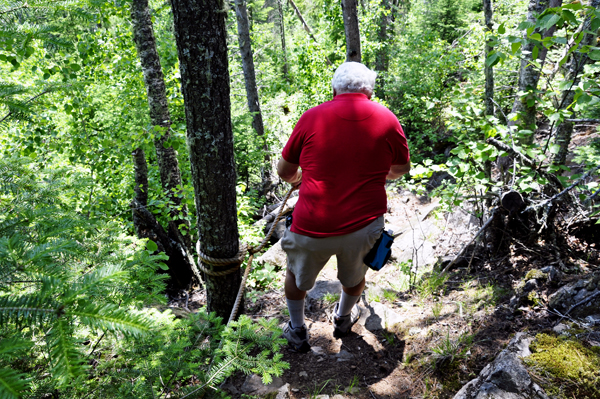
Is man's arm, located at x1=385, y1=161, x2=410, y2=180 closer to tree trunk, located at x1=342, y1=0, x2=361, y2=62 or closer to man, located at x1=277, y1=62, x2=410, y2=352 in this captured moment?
man, located at x1=277, y1=62, x2=410, y2=352

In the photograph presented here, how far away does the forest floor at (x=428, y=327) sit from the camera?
2.60m

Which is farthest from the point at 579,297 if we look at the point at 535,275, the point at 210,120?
the point at 210,120

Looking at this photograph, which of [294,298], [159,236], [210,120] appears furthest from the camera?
[159,236]

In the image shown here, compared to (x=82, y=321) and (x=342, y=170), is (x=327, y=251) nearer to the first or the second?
(x=342, y=170)

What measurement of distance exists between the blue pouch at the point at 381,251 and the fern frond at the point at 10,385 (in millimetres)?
2225

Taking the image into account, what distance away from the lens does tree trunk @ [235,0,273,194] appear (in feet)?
29.3

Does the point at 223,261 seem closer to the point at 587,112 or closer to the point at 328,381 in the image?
the point at 328,381

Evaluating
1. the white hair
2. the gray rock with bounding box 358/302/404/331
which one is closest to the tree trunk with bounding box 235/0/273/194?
the gray rock with bounding box 358/302/404/331

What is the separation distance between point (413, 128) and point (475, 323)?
8623 mm

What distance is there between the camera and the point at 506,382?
188 centimetres

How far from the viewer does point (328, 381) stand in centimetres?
276

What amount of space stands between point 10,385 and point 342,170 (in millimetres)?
2085

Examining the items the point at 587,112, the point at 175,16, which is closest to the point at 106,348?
the point at 175,16

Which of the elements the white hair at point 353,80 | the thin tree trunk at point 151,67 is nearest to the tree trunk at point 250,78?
the thin tree trunk at point 151,67
